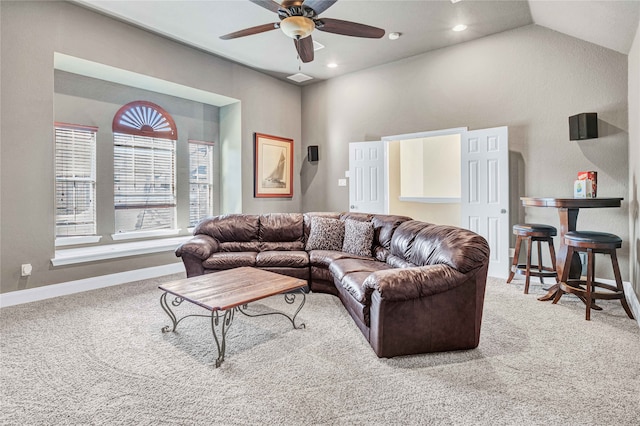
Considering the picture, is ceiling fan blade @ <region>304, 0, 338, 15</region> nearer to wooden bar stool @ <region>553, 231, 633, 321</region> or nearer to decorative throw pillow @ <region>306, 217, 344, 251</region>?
decorative throw pillow @ <region>306, 217, 344, 251</region>

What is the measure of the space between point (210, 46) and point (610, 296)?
5.70 m

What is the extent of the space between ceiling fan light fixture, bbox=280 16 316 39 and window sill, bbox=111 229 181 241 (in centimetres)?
367

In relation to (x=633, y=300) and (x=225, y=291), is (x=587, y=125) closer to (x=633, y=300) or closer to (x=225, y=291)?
(x=633, y=300)

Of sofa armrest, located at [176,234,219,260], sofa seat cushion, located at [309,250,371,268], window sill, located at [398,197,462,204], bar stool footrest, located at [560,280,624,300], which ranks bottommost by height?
bar stool footrest, located at [560,280,624,300]

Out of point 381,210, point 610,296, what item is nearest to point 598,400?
point 610,296

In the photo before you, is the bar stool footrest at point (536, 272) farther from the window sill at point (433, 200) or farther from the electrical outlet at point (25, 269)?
the electrical outlet at point (25, 269)

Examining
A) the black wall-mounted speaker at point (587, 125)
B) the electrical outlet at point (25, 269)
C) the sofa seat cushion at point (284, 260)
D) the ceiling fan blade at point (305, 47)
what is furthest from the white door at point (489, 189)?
the electrical outlet at point (25, 269)

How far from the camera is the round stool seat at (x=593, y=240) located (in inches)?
116

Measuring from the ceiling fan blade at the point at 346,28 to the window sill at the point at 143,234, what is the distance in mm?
3815

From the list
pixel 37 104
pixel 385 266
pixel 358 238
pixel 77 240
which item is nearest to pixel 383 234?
pixel 358 238

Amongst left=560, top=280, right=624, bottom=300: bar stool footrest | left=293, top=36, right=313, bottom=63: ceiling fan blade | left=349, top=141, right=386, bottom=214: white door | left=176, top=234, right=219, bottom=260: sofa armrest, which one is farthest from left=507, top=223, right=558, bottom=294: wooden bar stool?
left=176, top=234, right=219, bottom=260: sofa armrest

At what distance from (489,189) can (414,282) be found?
2.93 m

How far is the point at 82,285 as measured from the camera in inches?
159

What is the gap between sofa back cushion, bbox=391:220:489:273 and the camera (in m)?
2.43
